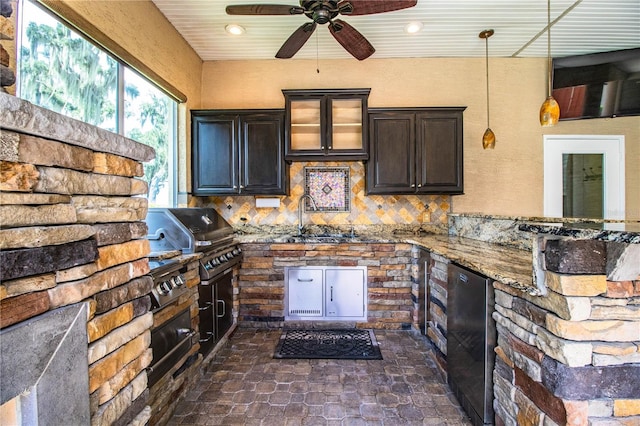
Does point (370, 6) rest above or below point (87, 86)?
above

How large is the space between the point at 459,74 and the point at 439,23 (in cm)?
90

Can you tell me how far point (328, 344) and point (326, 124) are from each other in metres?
2.28

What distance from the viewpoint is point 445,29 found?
2986mm

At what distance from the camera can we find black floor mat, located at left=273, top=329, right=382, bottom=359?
2492 millimetres

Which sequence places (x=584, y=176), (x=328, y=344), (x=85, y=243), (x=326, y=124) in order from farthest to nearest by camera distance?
(x=584, y=176)
(x=326, y=124)
(x=328, y=344)
(x=85, y=243)

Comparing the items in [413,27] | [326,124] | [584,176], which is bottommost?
[584,176]

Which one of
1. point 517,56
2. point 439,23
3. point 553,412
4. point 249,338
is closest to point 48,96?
point 249,338

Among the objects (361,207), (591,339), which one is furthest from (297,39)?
(591,339)

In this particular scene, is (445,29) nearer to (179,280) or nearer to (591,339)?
(591,339)

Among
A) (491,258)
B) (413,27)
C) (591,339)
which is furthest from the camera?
(413,27)

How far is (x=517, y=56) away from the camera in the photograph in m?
3.54

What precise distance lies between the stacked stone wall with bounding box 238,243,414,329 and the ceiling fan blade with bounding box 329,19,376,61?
1.81 metres

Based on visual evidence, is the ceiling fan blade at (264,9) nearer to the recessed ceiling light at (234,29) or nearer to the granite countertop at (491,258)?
the recessed ceiling light at (234,29)

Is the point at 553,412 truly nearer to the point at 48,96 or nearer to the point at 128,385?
the point at 128,385
